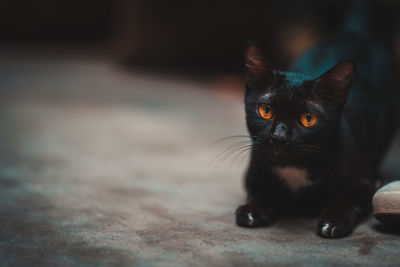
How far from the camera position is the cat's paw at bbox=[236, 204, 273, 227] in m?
1.86

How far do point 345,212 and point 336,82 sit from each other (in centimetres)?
46

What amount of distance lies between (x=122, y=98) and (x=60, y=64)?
244 centimetres

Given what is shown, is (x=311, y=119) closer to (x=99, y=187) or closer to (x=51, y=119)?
(x=99, y=187)

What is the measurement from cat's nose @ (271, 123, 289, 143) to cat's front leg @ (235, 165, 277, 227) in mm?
256

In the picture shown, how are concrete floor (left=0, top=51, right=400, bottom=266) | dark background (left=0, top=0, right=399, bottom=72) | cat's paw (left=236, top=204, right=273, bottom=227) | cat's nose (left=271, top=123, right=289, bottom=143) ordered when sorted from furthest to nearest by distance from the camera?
1. dark background (left=0, top=0, right=399, bottom=72)
2. cat's paw (left=236, top=204, right=273, bottom=227)
3. cat's nose (left=271, top=123, right=289, bottom=143)
4. concrete floor (left=0, top=51, right=400, bottom=266)

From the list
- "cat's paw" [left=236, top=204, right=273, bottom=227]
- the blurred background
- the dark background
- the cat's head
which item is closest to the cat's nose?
the cat's head

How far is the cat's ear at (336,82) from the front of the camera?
5.99 ft

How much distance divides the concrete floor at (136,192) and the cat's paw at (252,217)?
0.03m

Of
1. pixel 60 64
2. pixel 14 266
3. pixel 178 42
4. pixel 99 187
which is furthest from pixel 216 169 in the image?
pixel 60 64

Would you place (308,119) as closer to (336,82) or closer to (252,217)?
(336,82)

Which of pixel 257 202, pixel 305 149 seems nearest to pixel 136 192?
pixel 257 202

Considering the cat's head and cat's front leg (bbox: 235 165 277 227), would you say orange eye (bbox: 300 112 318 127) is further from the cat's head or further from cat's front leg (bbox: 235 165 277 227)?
cat's front leg (bbox: 235 165 277 227)

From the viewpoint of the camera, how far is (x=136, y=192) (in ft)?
7.52

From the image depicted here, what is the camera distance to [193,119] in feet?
12.8
